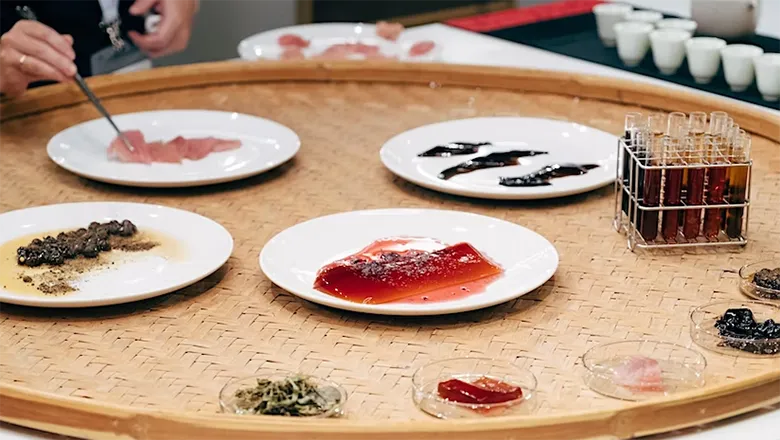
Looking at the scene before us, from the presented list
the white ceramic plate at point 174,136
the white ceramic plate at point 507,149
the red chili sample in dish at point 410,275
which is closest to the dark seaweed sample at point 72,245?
the white ceramic plate at point 174,136

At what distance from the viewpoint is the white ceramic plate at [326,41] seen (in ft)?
8.24

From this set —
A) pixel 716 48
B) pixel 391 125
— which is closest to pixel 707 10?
pixel 716 48

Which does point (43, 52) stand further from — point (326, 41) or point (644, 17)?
point (644, 17)

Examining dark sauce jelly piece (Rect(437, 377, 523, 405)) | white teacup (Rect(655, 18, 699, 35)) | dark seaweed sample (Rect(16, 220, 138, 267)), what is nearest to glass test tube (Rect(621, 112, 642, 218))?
dark sauce jelly piece (Rect(437, 377, 523, 405))

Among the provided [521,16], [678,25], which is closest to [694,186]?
[678,25]

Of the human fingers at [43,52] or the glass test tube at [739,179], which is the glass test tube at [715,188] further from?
the human fingers at [43,52]

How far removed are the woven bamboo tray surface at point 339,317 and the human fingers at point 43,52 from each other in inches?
6.3

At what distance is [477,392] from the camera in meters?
1.04

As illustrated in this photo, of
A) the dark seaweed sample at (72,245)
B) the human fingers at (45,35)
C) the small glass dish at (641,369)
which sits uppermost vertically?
the human fingers at (45,35)

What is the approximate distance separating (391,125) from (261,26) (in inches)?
94.1

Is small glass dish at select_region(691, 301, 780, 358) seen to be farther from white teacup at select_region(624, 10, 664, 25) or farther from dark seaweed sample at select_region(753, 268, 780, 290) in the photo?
white teacup at select_region(624, 10, 664, 25)

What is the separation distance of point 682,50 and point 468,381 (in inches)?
60.7

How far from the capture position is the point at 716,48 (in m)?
2.33

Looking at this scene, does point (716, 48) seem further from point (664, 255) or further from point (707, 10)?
point (664, 255)
